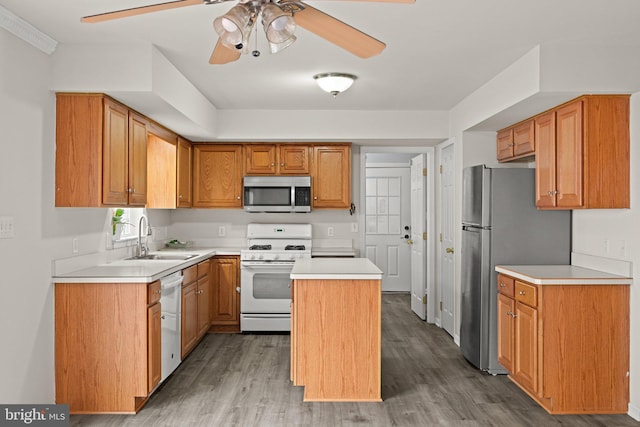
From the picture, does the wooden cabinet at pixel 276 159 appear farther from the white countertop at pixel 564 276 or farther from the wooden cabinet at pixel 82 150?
the white countertop at pixel 564 276

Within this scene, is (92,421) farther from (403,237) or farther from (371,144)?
(403,237)

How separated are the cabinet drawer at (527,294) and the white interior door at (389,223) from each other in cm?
437

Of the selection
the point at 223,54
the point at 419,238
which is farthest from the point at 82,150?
the point at 419,238

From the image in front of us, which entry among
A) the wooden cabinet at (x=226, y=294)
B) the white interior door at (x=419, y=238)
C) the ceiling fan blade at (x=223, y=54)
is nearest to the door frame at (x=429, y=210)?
the white interior door at (x=419, y=238)

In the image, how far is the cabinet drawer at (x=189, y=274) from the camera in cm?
434

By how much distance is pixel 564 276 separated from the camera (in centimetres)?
345

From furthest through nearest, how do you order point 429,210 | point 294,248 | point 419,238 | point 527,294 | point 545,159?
point 419,238
point 429,210
point 294,248
point 545,159
point 527,294

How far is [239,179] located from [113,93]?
254cm

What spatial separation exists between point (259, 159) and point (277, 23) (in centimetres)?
403

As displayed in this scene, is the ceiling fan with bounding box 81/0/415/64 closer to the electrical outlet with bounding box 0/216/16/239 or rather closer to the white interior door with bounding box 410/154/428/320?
the electrical outlet with bounding box 0/216/16/239

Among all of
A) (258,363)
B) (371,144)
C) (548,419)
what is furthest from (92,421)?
(371,144)

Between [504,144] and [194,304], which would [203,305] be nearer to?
[194,304]

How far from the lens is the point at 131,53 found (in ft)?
10.8

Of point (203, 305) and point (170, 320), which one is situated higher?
point (170, 320)
